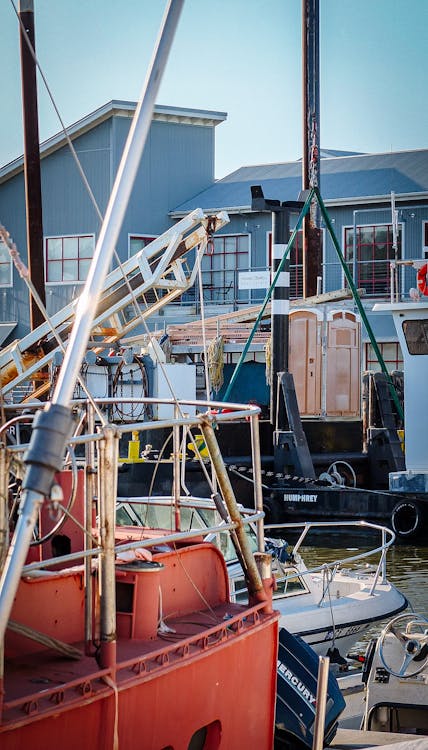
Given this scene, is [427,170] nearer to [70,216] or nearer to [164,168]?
[164,168]

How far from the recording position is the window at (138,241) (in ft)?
116

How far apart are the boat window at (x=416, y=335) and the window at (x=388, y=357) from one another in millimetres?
13484

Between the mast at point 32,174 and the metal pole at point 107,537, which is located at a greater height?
the mast at point 32,174

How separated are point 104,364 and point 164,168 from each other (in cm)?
1629

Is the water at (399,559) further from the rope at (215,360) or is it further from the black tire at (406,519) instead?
the rope at (215,360)

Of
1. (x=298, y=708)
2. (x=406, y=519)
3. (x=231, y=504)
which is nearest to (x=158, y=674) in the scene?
(x=231, y=504)

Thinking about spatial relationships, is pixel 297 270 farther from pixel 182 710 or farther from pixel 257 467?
pixel 182 710

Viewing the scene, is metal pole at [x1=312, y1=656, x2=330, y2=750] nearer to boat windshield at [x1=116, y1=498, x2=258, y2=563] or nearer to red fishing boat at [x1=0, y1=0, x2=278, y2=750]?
red fishing boat at [x1=0, y1=0, x2=278, y2=750]

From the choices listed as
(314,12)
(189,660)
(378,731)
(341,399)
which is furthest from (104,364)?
(189,660)

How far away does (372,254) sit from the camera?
33.5 meters

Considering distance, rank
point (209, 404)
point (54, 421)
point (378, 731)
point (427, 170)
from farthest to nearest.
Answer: point (427, 170) < point (378, 731) < point (209, 404) < point (54, 421)

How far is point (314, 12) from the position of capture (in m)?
25.2

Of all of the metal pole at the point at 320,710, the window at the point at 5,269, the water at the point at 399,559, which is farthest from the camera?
the window at the point at 5,269

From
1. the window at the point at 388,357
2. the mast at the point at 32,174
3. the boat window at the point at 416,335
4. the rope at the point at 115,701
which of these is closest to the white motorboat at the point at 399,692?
the rope at the point at 115,701
